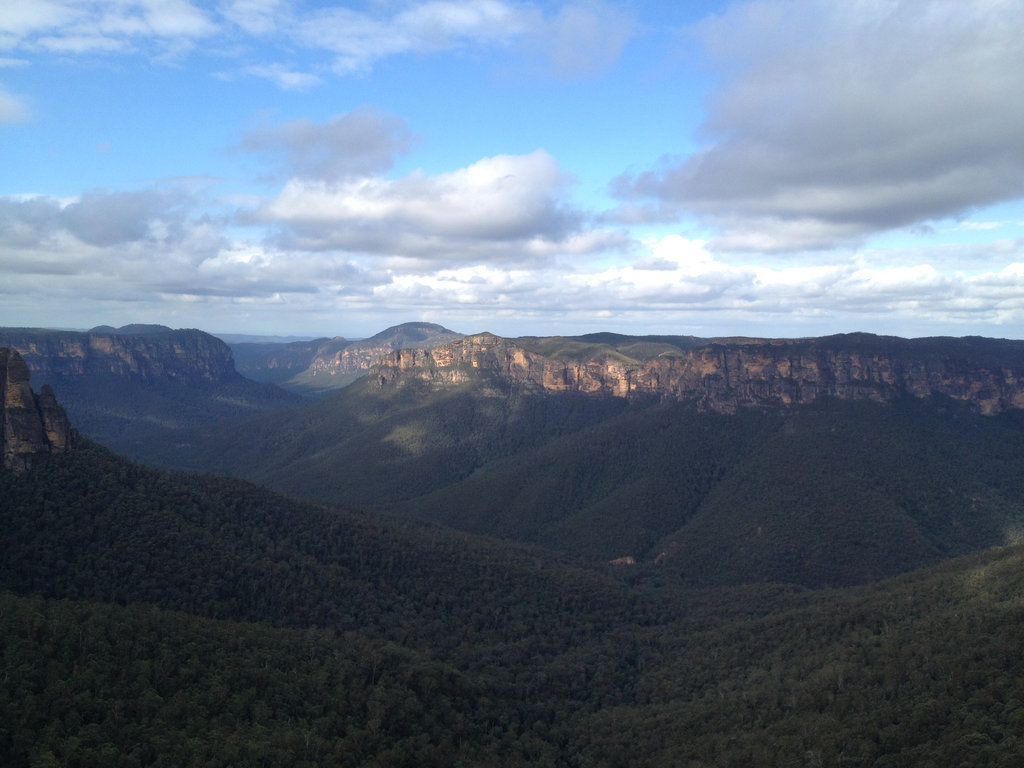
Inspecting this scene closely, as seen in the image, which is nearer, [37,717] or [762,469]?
[37,717]

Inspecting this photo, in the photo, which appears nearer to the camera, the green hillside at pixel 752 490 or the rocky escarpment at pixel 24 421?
the rocky escarpment at pixel 24 421

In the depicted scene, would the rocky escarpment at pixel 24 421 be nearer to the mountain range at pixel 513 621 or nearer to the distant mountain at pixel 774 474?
the mountain range at pixel 513 621

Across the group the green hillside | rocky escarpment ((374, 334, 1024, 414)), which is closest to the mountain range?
the green hillside

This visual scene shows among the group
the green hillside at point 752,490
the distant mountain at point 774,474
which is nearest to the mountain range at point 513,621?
the green hillside at point 752,490

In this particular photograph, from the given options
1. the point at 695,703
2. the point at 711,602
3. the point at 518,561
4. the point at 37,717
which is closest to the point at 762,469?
the point at 711,602

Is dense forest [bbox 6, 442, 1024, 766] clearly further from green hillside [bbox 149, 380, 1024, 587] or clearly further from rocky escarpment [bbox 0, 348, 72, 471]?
green hillside [bbox 149, 380, 1024, 587]

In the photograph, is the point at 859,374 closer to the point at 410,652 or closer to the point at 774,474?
the point at 774,474

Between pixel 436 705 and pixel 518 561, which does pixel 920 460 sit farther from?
pixel 436 705
